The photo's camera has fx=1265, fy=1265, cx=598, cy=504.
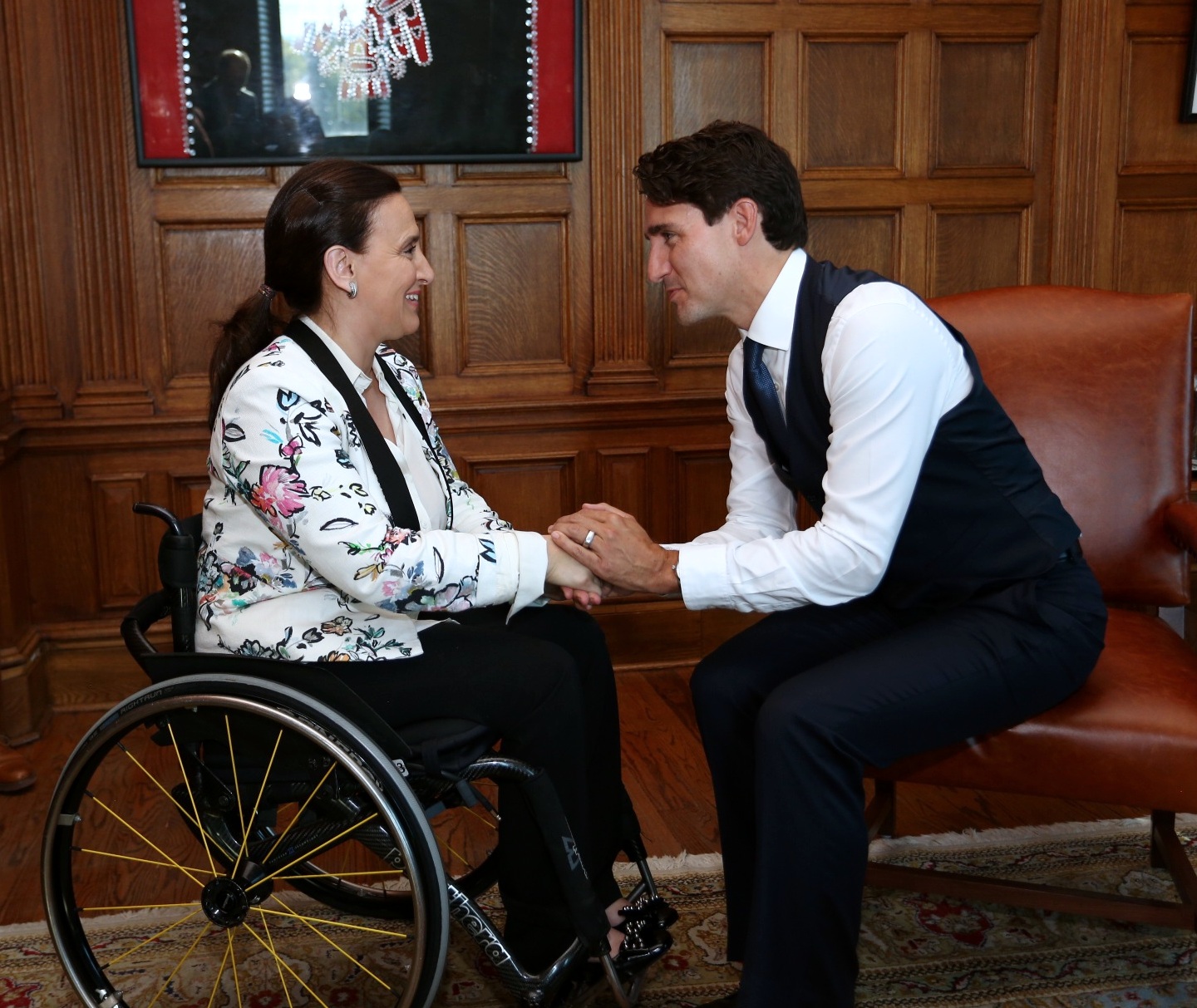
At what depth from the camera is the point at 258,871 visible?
5.34ft

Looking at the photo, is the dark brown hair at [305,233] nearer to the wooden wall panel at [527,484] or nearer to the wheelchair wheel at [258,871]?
the wheelchair wheel at [258,871]

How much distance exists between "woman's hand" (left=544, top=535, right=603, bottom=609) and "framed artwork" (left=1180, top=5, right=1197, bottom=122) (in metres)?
2.58

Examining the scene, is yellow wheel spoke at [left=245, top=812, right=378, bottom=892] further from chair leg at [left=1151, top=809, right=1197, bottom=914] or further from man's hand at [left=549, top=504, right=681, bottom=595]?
chair leg at [left=1151, top=809, right=1197, bottom=914]

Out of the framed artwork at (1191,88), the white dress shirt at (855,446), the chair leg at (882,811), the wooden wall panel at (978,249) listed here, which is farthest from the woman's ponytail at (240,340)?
the framed artwork at (1191,88)

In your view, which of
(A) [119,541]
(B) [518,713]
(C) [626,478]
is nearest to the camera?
(B) [518,713]

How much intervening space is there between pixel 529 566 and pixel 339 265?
0.52m

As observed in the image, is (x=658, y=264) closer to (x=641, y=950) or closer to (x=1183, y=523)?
(x=1183, y=523)

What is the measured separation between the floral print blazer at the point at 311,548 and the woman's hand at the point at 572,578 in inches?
4.5

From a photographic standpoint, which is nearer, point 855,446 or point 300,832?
point 300,832

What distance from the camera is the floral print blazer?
1604 mm

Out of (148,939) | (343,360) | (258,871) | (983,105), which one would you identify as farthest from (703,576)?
(983,105)

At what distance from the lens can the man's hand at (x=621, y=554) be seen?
6.09 ft

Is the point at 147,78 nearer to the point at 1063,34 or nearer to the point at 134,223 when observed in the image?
the point at 134,223

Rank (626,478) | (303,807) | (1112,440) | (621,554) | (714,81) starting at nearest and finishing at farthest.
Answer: (303,807) → (621,554) → (1112,440) → (714,81) → (626,478)
